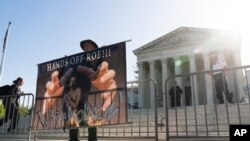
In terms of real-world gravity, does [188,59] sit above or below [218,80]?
above

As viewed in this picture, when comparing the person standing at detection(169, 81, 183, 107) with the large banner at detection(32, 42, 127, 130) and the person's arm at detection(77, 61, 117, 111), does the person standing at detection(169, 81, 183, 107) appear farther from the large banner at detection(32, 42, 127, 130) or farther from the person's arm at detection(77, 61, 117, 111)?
the person's arm at detection(77, 61, 117, 111)

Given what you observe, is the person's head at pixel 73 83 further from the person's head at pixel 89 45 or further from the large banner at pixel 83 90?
the person's head at pixel 89 45

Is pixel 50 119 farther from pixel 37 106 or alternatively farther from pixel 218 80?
pixel 218 80

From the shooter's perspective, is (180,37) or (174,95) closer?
(174,95)

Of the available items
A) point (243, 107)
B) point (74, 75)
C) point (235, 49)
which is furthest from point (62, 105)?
point (235, 49)

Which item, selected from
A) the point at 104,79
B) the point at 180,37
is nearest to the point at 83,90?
the point at 104,79

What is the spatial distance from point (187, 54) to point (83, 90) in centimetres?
3062

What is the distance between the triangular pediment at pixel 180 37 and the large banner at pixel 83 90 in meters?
29.0

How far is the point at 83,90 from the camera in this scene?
20.4ft

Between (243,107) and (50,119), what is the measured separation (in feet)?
22.2

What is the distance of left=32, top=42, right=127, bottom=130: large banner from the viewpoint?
5742 millimetres

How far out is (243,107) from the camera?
30.9ft

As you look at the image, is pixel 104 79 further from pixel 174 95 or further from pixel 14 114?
pixel 14 114

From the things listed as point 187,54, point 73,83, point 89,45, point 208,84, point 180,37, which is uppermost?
point 180,37
